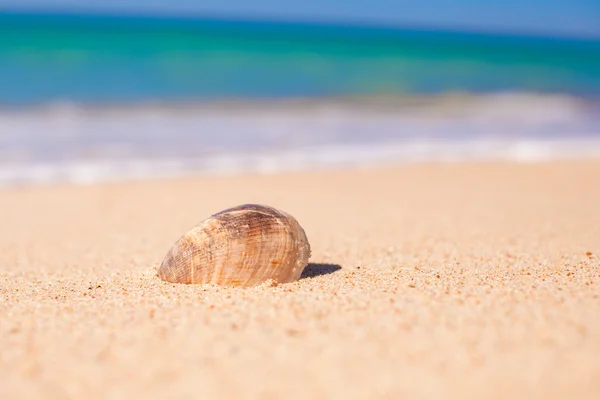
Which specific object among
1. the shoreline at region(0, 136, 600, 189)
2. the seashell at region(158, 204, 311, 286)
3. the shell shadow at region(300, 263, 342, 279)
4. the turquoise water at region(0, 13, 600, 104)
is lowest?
the shell shadow at region(300, 263, 342, 279)

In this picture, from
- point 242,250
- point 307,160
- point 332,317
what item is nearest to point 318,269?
point 242,250

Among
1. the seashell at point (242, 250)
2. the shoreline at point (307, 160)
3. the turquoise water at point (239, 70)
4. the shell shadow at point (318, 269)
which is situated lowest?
the shell shadow at point (318, 269)

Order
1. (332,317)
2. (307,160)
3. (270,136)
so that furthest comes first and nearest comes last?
(270,136) → (307,160) → (332,317)

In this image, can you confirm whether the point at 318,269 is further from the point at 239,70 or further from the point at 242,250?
the point at 239,70

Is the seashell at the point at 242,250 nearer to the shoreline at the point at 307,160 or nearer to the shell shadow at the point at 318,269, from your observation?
the shell shadow at the point at 318,269

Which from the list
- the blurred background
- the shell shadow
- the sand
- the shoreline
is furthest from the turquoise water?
the shell shadow

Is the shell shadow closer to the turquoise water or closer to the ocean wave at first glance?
the ocean wave

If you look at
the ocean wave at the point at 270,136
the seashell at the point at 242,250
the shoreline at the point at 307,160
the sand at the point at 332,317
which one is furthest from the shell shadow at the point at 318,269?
the ocean wave at the point at 270,136
